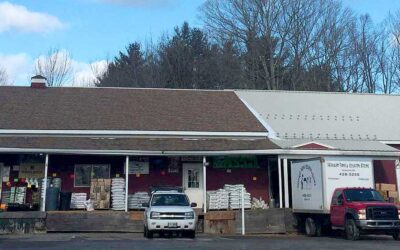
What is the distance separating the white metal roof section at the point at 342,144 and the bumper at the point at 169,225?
7349 millimetres

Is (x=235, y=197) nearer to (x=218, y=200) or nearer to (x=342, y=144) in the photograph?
(x=218, y=200)

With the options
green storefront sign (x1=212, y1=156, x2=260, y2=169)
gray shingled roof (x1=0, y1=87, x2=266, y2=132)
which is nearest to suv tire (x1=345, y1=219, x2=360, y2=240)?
green storefront sign (x1=212, y1=156, x2=260, y2=169)

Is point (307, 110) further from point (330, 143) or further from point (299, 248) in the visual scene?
Result: point (299, 248)

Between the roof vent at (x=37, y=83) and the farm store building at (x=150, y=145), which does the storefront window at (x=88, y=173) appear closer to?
the farm store building at (x=150, y=145)

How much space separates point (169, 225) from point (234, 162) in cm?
876

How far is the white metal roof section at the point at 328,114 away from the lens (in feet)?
94.2

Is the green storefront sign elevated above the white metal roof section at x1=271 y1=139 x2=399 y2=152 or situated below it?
below

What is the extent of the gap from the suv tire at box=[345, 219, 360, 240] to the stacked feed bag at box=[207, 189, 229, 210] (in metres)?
6.70

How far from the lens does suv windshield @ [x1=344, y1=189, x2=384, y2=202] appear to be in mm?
19781

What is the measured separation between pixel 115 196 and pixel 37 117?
6.22m

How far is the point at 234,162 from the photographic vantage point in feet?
88.8

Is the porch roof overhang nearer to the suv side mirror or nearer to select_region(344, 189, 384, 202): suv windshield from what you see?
select_region(344, 189, 384, 202): suv windshield

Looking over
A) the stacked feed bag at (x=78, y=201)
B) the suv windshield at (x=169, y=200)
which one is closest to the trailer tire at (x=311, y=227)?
the suv windshield at (x=169, y=200)

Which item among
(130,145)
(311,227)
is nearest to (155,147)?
(130,145)
